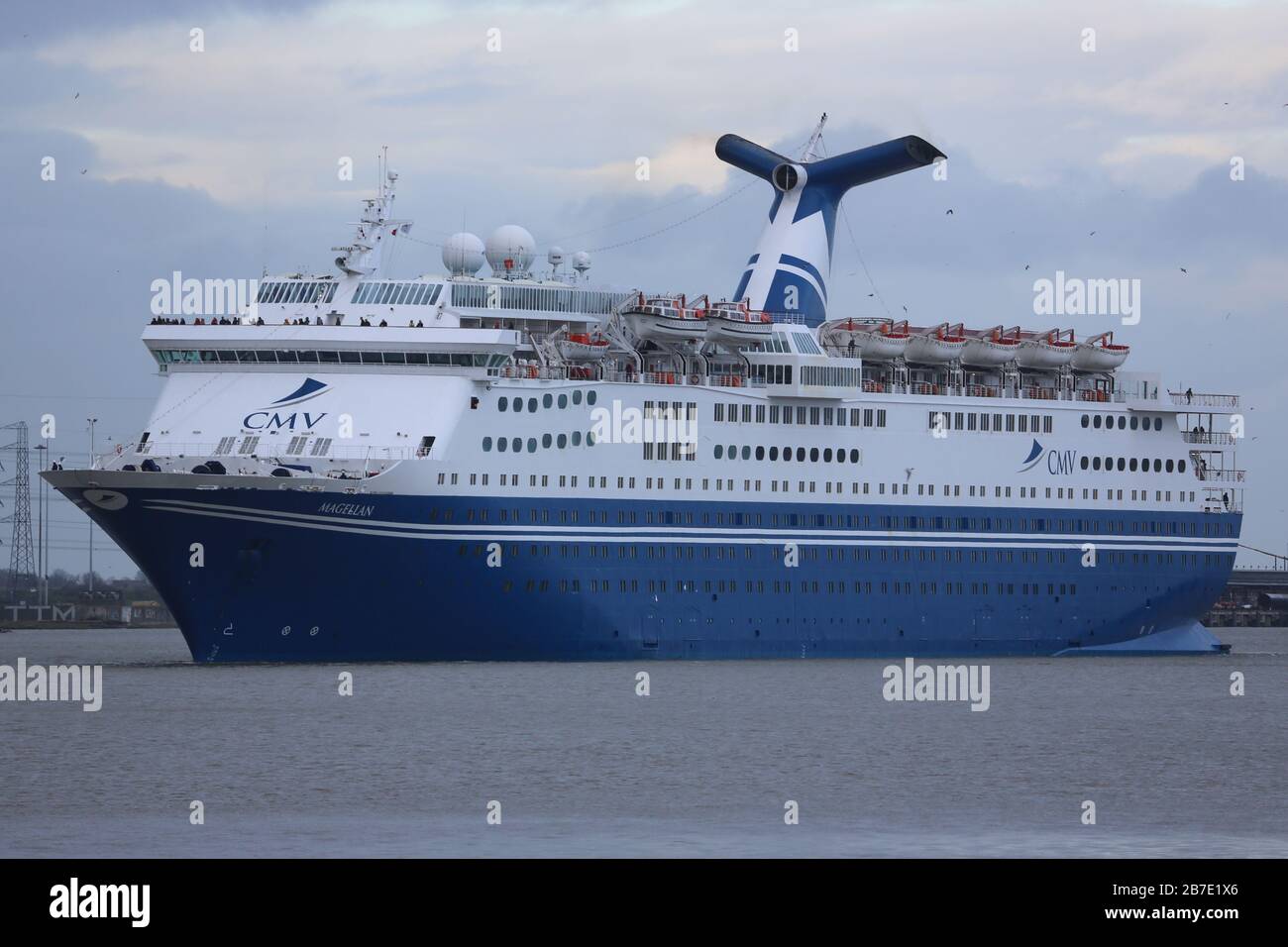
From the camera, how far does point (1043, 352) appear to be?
247 ft

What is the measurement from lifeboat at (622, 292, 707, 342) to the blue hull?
17.2 feet

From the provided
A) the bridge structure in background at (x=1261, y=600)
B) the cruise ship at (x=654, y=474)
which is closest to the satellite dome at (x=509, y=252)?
the cruise ship at (x=654, y=474)

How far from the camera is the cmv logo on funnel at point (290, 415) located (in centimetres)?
5944

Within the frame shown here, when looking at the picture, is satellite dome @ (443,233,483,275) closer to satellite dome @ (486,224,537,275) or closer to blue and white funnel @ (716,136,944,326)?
satellite dome @ (486,224,537,275)

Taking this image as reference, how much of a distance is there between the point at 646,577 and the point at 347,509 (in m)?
10.0

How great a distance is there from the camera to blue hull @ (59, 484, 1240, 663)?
56.5 metres

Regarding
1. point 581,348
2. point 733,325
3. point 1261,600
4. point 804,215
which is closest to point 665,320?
point 733,325

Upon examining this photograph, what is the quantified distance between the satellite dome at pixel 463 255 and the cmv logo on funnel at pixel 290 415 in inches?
251
